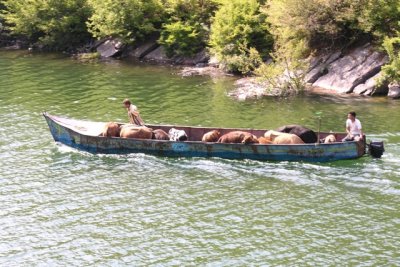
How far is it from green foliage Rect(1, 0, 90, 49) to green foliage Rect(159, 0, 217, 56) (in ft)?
34.8

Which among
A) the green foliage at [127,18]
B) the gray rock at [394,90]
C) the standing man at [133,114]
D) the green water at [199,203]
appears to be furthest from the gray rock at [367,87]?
the green foliage at [127,18]

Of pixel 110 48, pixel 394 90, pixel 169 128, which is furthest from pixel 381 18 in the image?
pixel 110 48

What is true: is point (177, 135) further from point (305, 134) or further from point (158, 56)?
point (158, 56)

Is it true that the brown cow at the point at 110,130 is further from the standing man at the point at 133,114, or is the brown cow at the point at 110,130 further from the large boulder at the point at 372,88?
the large boulder at the point at 372,88

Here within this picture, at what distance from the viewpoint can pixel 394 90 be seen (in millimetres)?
33906

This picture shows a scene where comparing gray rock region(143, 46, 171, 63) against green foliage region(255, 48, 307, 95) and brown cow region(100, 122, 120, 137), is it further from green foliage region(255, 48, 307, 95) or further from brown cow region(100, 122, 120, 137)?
brown cow region(100, 122, 120, 137)

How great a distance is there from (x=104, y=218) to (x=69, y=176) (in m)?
4.52

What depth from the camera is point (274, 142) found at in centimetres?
2436

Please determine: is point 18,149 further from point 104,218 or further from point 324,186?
point 324,186

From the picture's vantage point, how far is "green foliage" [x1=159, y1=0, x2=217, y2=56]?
47656mm

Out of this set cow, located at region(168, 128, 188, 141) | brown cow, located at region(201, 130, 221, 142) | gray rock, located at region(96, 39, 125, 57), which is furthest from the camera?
gray rock, located at region(96, 39, 125, 57)

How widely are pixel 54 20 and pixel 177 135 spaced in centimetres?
3453

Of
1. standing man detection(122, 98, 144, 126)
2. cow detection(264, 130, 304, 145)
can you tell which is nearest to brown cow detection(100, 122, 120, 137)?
standing man detection(122, 98, 144, 126)

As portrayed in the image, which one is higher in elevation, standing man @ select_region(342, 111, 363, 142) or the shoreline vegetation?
the shoreline vegetation
